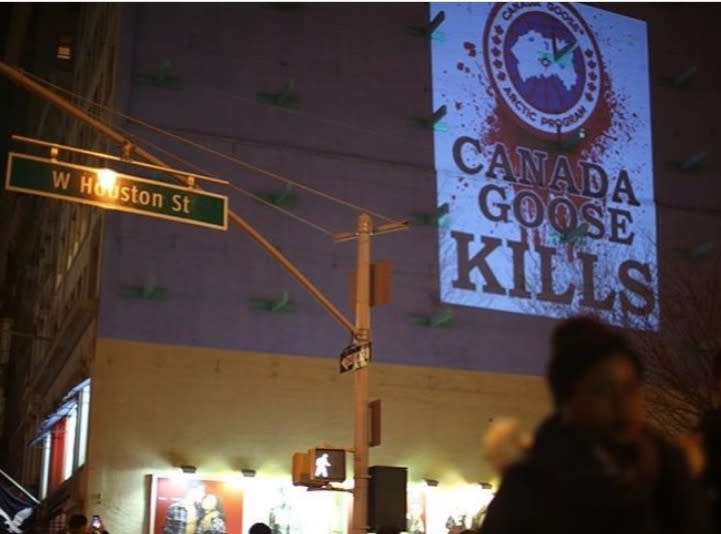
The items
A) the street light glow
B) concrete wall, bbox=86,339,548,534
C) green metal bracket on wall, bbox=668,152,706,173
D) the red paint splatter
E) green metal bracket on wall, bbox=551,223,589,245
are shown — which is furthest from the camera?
green metal bracket on wall, bbox=668,152,706,173

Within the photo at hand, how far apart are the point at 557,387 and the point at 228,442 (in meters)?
22.4

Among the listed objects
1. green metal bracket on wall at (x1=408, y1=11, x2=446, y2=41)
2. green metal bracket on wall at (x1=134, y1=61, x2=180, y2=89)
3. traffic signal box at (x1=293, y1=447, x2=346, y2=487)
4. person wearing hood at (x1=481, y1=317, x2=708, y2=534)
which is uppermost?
green metal bracket on wall at (x1=408, y1=11, x2=446, y2=41)

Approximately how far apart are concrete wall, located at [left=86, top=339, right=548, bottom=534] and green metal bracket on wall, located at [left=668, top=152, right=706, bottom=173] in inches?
332

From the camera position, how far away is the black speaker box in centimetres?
1455

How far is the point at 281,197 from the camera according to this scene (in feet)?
86.8

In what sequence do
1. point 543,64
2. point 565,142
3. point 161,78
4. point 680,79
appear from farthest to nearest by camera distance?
point 680,79 < point 543,64 < point 565,142 < point 161,78

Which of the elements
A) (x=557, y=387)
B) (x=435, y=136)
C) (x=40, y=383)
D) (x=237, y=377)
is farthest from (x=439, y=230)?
(x=557, y=387)

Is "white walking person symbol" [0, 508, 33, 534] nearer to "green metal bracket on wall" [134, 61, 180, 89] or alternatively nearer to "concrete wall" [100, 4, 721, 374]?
"concrete wall" [100, 4, 721, 374]

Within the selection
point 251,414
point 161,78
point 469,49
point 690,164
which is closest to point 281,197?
point 161,78

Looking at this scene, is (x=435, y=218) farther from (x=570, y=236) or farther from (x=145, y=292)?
(x=145, y=292)

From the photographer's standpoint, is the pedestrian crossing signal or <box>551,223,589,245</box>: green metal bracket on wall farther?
<box>551,223,589,245</box>: green metal bracket on wall

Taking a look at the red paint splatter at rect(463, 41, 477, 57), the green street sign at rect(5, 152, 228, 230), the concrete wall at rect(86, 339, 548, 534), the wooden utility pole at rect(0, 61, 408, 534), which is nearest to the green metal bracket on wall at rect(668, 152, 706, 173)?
the red paint splatter at rect(463, 41, 477, 57)

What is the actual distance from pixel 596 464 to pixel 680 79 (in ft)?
105

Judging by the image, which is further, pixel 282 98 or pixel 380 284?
pixel 282 98
